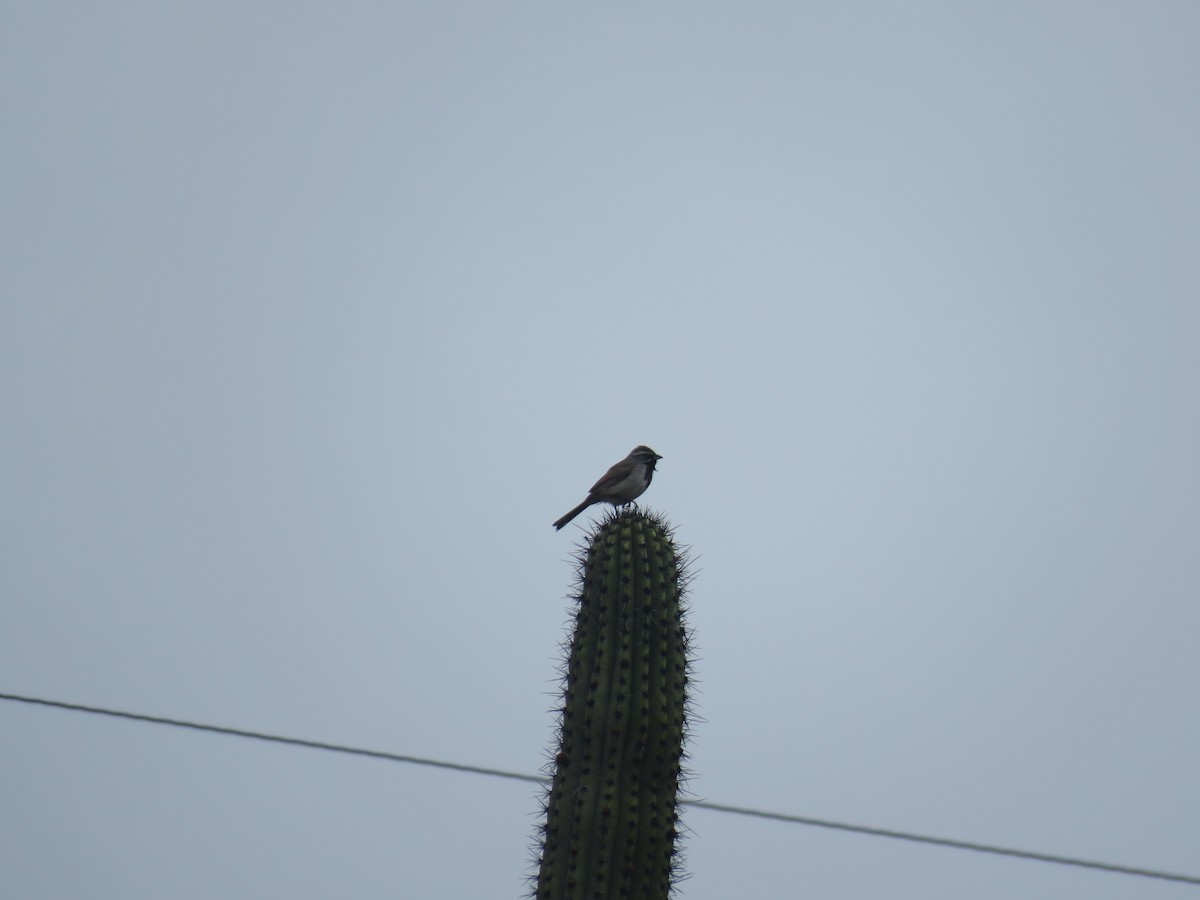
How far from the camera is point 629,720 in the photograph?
5426 mm

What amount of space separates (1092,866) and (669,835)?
4.59 metres

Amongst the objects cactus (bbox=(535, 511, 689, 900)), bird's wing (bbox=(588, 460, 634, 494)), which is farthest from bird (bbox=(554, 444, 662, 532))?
cactus (bbox=(535, 511, 689, 900))

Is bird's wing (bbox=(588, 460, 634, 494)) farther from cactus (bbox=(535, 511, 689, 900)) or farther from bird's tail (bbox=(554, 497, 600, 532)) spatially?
cactus (bbox=(535, 511, 689, 900))

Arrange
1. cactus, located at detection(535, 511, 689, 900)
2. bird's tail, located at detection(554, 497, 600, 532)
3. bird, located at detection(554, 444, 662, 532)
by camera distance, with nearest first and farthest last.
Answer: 1. cactus, located at detection(535, 511, 689, 900)
2. bird, located at detection(554, 444, 662, 532)
3. bird's tail, located at detection(554, 497, 600, 532)

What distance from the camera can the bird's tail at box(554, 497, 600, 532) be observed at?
8.28m

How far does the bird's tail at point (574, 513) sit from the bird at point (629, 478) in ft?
0.36

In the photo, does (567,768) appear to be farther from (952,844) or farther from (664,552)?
(952,844)

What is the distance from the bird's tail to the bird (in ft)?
0.36

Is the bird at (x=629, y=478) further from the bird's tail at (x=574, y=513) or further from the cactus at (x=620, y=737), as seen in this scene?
the cactus at (x=620, y=737)

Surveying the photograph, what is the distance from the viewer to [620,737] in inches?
211

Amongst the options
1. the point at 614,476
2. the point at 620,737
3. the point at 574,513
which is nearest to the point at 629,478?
the point at 614,476

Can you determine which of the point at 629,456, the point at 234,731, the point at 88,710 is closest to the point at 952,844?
the point at 629,456

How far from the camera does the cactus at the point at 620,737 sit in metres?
5.23

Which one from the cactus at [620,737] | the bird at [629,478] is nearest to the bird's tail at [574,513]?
the bird at [629,478]
